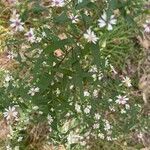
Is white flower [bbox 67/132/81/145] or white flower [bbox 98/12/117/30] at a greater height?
white flower [bbox 98/12/117/30]

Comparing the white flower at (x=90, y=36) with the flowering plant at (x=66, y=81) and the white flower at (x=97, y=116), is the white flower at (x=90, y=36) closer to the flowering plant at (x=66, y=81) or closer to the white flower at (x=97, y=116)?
the flowering plant at (x=66, y=81)

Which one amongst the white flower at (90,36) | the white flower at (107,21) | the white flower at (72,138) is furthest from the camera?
the white flower at (72,138)

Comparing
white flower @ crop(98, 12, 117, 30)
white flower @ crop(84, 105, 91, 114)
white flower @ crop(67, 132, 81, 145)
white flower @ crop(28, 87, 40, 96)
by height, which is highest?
white flower @ crop(84, 105, 91, 114)

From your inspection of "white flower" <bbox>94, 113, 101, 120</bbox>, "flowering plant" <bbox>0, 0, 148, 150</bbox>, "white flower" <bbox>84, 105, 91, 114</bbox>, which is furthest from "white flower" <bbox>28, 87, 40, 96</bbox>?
"white flower" <bbox>94, 113, 101, 120</bbox>

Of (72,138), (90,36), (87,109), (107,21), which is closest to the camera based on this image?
(107,21)

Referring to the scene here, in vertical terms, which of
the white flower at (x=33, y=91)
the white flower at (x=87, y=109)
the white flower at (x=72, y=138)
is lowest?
the white flower at (x=72, y=138)

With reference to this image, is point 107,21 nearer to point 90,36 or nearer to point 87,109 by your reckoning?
point 90,36

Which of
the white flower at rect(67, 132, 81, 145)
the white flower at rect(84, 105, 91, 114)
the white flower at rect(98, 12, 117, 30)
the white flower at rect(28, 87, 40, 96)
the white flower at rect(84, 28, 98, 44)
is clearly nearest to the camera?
the white flower at rect(98, 12, 117, 30)

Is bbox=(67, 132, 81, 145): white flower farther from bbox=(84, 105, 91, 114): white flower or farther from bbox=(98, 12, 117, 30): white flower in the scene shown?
bbox=(98, 12, 117, 30): white flower

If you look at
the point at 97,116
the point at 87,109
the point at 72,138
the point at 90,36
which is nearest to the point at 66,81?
the point at 90,36

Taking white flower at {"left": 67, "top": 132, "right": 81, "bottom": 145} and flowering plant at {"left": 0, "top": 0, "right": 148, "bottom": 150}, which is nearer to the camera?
flowering plant at {"left": 0, "top": 0, "right": 148, "bottom": 150}

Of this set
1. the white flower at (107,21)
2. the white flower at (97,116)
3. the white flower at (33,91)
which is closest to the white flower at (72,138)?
the white flower at (97,116)

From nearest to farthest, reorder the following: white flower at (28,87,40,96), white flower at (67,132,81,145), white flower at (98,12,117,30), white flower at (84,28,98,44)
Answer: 1. white flower at (98,12,117,30)
2. white flower at (84,28,98,44)
3. white flower at (28,87,40,96)
4. white flower at (67,132,81,145)
